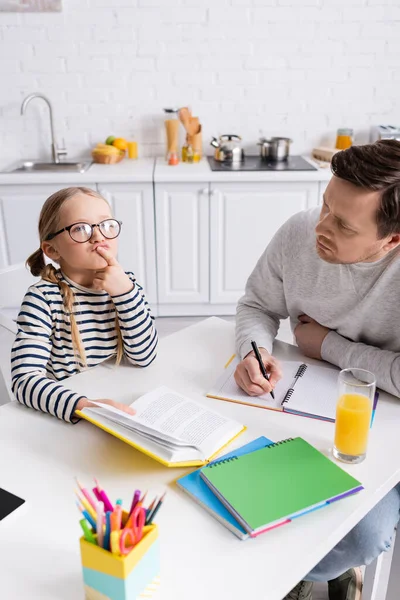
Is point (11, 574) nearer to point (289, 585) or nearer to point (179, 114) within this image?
point (289, 585)

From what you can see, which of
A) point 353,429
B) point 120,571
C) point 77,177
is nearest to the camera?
point 120,571

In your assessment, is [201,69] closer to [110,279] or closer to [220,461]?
[110,279]

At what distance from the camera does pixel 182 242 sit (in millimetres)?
3170

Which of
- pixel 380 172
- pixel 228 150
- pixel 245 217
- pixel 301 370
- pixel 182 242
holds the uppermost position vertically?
pixel 380 172

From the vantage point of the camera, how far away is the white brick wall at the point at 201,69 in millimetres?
3283

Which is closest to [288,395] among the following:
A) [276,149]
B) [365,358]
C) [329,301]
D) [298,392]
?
[298,392]

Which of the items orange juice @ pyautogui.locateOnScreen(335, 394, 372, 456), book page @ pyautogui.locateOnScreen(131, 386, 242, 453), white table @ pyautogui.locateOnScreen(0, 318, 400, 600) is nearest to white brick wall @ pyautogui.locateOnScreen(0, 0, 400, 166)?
white table @ pyautogui.locateOnScreen(0, 318, 400, 600)

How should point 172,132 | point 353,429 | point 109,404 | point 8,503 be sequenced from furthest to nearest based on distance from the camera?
point 172,132 → point 109,404 → point 353,429 → point 8,503

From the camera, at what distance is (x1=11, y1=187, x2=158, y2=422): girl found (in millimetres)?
1293

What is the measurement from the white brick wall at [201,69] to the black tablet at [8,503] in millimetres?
2962

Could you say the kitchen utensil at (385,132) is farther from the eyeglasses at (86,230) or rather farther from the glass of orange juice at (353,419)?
the glass of orange juice at (353,419)

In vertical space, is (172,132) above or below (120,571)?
above

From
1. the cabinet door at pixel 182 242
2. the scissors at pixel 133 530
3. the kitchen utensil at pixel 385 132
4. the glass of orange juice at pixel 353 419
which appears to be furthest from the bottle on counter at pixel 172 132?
the scissors at pixel 133 530

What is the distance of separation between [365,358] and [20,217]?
→ 7.65ft
